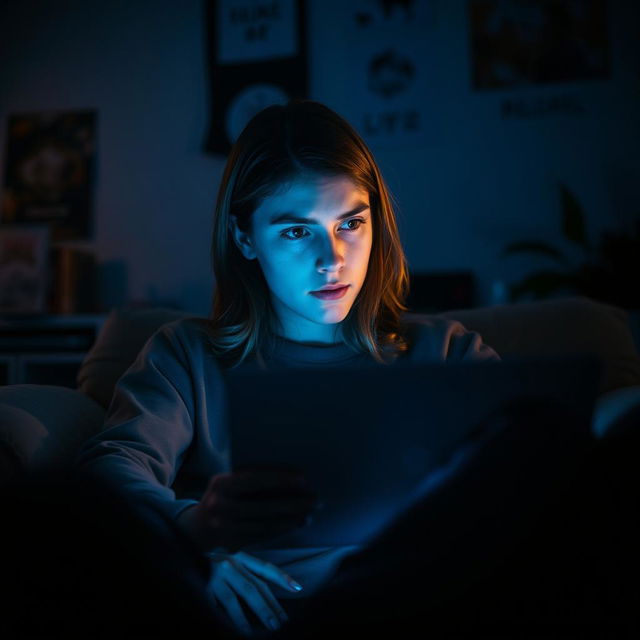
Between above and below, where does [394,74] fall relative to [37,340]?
above

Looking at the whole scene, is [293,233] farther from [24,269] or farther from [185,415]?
[24,269]

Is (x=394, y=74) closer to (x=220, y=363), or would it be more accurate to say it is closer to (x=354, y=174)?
(x=354, y=174)

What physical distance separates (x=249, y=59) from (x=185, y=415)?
220 cm

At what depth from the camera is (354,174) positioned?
3.19ft

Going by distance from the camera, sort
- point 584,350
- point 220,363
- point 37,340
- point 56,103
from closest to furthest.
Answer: point 220,363
point 584,350
point 37,340
point 56,103

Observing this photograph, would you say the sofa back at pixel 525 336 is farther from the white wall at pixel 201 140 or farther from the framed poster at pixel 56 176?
the framed poster at pixel 56 176

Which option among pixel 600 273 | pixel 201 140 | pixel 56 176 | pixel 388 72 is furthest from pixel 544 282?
pixel 56 176

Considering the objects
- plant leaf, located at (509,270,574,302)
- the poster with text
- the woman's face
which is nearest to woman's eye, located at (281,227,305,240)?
the woman's face

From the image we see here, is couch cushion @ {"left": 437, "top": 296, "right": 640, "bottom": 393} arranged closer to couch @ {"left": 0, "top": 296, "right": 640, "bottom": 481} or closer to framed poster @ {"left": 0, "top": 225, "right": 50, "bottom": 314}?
couch @ {"left": 0, "top": 296, "right": 640, "bottom": 481}

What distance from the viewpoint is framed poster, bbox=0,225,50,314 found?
249 centimetres

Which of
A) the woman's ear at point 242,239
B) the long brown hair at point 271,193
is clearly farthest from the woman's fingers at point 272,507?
the woman's ear at point 242,239

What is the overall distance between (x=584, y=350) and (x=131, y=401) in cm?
85

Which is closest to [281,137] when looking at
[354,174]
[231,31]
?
[354,174]

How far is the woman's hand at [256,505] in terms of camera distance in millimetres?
554
